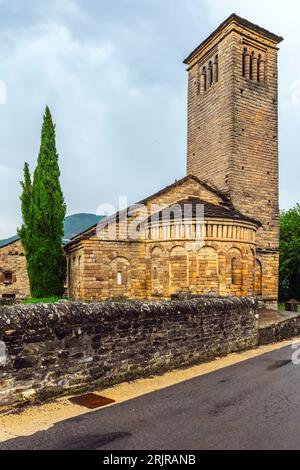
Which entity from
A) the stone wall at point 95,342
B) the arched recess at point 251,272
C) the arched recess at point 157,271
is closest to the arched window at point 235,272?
the arched recess at point 251,272

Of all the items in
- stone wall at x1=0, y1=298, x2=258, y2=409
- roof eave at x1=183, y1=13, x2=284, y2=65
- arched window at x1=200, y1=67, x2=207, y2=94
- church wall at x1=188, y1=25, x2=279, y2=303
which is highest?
roof eave at x1=183, y1=13, x2=284, y2=65

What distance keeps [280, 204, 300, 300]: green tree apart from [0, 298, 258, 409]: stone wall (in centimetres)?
2481

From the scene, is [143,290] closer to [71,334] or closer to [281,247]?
[71,334]

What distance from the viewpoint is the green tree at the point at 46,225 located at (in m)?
20.0

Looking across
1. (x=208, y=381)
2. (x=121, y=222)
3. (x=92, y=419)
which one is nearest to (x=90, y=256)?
(x=121, y=222)

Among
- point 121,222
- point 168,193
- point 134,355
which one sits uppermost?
point 168,193

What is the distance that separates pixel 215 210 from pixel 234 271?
283 centimetres

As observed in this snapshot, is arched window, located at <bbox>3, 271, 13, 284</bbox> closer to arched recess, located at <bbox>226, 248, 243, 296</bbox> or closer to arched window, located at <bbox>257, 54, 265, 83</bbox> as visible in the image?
arched recess, located at <bbox>226, 248, 243, 296</bbox>

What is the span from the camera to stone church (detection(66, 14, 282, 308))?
1599 centimetres

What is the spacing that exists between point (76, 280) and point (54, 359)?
41.4 ft

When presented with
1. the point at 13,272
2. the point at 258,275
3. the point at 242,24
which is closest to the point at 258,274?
the point at 258,275

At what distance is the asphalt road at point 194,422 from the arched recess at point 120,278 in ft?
32.6

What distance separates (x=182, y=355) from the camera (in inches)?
354

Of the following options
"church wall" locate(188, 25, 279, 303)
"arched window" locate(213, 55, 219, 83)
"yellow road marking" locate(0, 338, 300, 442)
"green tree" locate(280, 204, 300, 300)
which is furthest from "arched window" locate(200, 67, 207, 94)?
"yellow road marking" locate(0, 338, 300, 442)
